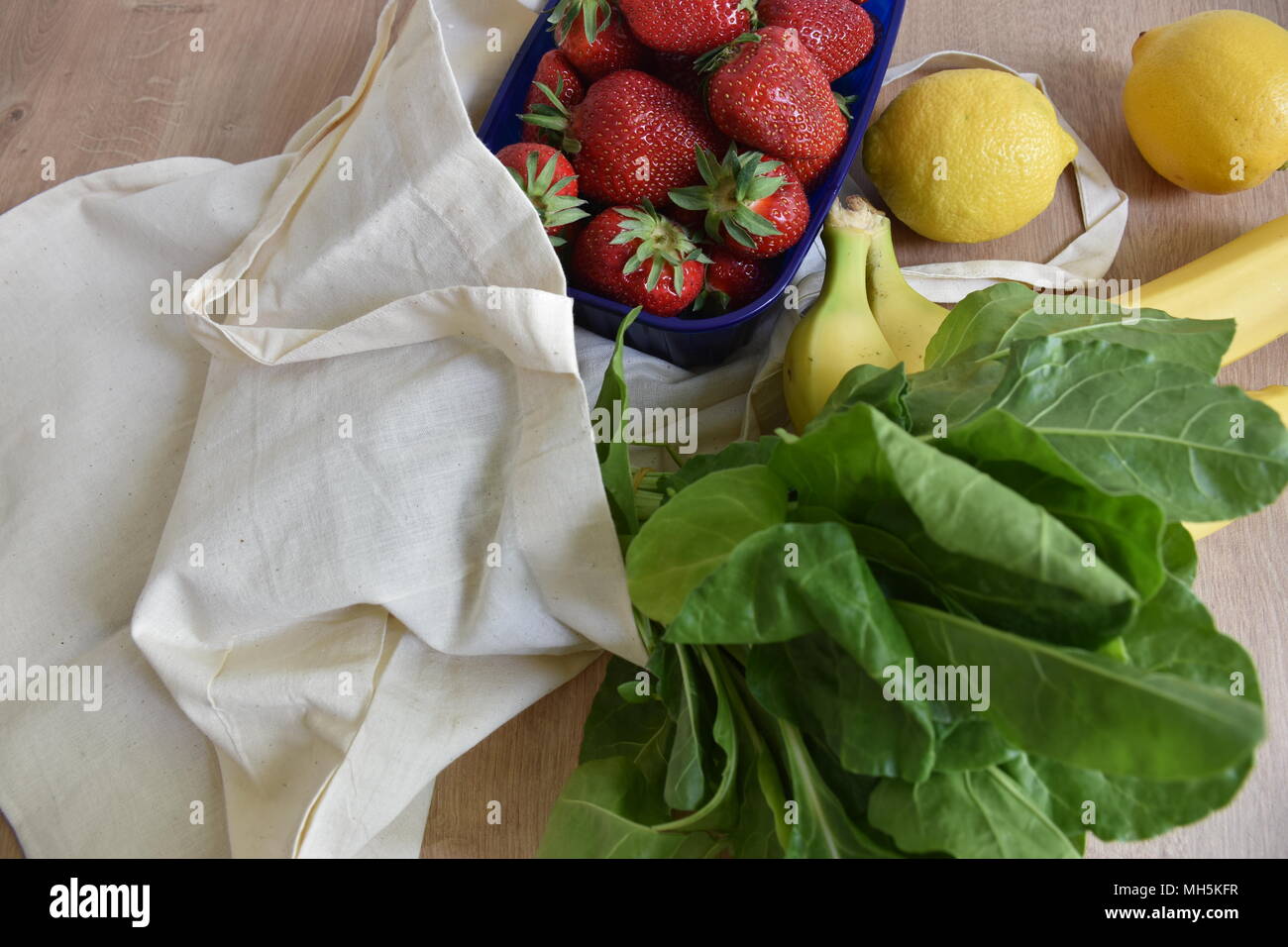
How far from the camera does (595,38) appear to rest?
1.73ft

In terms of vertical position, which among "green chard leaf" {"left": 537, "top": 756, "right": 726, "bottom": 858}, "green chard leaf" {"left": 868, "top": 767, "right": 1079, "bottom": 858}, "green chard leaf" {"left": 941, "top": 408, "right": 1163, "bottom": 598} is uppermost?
"green chard leaf" {"left": 941, "top": 408, "right": 1163, "bottom": 598}

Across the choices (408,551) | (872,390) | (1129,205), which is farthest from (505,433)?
(1129,205)

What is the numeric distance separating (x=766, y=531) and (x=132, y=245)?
0.45m

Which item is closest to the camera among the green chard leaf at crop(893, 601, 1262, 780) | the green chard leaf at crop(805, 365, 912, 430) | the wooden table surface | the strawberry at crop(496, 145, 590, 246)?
the green chard leaf at crop(893, 601, 1262, 780)

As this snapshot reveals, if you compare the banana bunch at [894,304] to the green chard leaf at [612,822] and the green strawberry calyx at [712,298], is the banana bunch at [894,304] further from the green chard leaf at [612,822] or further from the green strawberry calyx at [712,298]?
the green chard leaf at [612,822]

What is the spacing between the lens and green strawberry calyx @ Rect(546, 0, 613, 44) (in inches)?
20.4

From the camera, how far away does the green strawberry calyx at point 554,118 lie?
0.52 metres

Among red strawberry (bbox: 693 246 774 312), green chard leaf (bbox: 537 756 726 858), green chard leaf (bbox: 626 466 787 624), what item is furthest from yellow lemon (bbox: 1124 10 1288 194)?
green chard leaf (bbox: 537 756 726 858)

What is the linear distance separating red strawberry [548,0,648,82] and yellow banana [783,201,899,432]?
0.47ft

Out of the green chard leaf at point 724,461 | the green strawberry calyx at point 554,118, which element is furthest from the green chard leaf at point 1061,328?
the green strawberry calyx at point 554,118

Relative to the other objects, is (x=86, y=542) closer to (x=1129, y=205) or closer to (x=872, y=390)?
(x=872, y=390)

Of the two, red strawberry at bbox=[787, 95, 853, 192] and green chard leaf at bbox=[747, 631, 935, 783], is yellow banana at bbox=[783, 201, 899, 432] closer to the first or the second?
red strawberry at bbox=[787, 95, 853, 192]

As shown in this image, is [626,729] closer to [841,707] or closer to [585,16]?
[841,707]

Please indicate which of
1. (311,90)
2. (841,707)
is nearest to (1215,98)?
(841,707)
